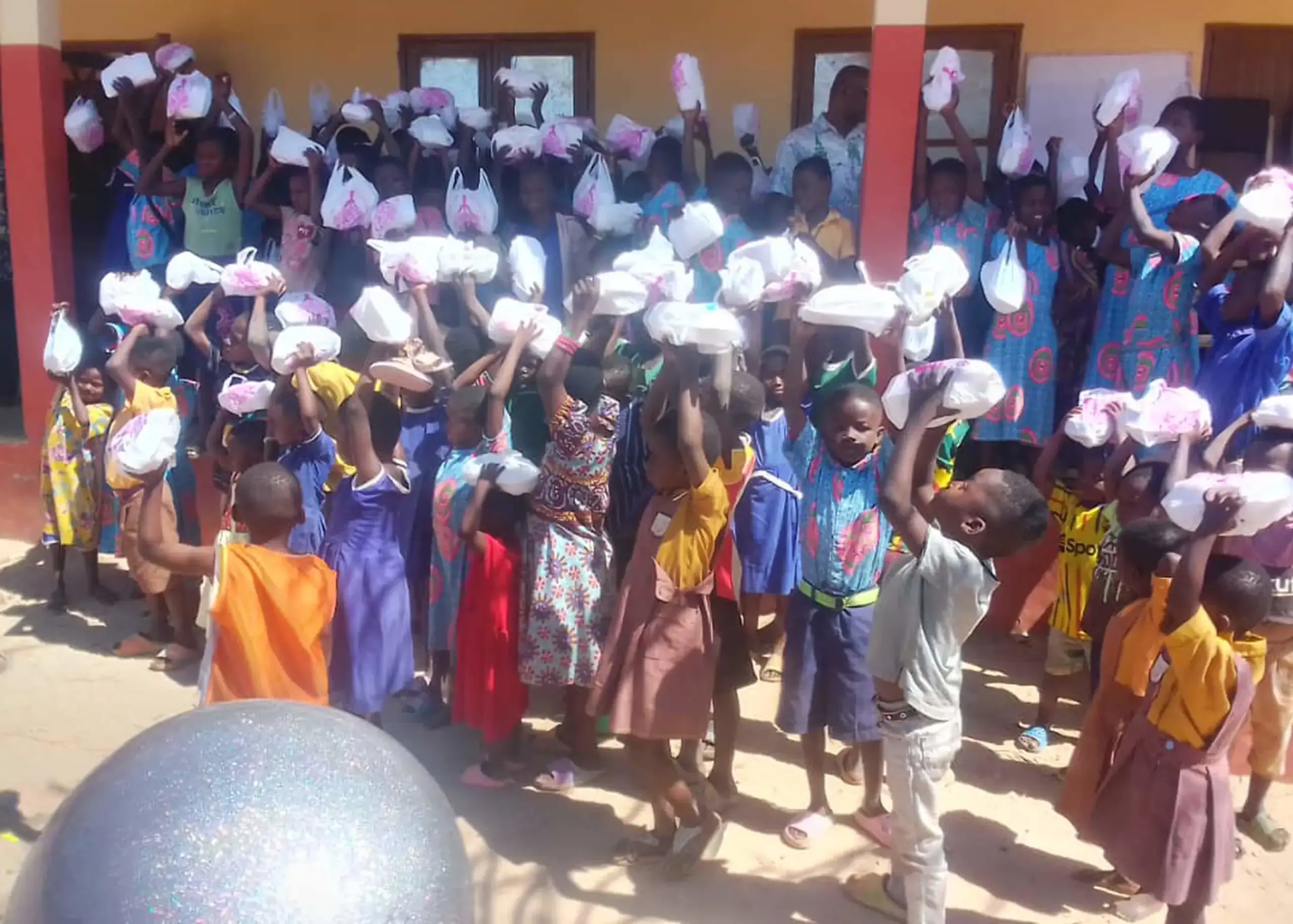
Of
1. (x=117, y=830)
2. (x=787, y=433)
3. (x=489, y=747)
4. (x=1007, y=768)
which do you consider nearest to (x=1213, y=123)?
(x=787, y=433)

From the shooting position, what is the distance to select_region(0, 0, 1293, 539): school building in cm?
552

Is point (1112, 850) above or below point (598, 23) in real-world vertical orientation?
below

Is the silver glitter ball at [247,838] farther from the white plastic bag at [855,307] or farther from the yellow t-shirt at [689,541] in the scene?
the white plastic bag at [855,307]

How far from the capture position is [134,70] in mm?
5816

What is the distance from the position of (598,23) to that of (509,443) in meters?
4.07

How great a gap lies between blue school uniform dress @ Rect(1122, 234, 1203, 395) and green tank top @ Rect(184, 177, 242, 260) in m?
4.36

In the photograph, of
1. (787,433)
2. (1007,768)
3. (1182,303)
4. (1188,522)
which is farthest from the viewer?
(1182,303)

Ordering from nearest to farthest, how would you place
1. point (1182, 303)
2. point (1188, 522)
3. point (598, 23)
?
point (1188, 522), point (1182, 303), point (598, 23)

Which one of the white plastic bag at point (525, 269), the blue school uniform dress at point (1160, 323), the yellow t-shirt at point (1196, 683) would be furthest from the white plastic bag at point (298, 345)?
the blue school uniform dress at point (1160, 323)

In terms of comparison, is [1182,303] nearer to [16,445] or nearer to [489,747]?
[489,747]

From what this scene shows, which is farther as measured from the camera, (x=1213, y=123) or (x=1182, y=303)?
(x=1213, y=123)

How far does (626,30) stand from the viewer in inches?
261

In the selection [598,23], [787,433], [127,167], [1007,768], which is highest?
[598,23]

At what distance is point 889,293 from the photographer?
10.3 feet
